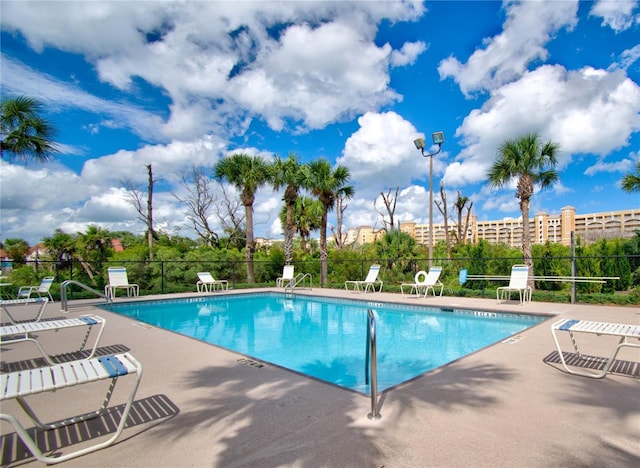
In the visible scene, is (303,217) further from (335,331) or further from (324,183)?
(335,331)

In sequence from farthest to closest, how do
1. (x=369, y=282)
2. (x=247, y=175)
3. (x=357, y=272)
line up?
(x=247, y=175), (x=357, y=272), (x=369, y=282)

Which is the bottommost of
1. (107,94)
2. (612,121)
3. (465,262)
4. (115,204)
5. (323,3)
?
(465,262)

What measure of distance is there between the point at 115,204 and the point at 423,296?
17.9 meters

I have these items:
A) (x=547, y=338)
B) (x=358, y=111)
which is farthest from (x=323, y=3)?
(x=547, y=338)

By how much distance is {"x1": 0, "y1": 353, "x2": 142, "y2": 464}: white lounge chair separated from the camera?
190 cm

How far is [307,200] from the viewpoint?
24.4 meters

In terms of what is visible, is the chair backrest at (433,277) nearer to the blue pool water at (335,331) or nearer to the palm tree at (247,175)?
the blue pool water at (335,331)

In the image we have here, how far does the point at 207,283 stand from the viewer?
12.9 metres

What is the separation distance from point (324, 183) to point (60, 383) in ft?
42.9

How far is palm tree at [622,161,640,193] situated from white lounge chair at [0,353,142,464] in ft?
39.0

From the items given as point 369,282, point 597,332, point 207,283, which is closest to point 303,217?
point 207,283

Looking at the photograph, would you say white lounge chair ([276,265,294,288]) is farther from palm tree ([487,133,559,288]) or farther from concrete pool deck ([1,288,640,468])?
concrete pool deck ([1,288,640,468])

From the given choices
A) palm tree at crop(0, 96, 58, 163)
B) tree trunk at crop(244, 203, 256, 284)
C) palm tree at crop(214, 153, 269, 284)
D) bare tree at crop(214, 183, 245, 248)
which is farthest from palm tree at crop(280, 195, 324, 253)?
palm tree at crop(0, 96, 58, 163)

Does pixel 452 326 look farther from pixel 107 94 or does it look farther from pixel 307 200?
pixel 307 200
